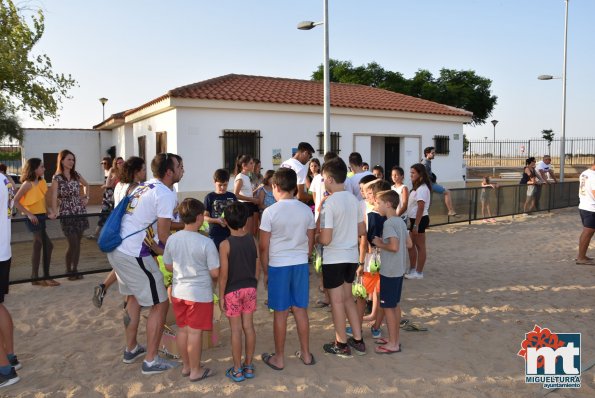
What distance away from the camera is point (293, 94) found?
16.5 meters

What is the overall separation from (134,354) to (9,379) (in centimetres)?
95

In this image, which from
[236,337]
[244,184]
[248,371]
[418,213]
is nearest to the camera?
[236,337]

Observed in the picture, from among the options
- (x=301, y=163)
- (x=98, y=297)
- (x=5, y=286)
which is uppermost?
(x=301, y=163)

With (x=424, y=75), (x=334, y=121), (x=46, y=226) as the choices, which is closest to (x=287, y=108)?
(x=334, y=121)

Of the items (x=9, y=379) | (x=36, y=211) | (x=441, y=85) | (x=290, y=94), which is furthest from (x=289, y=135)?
(x=441, y=85)

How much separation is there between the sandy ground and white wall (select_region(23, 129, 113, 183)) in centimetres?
1731

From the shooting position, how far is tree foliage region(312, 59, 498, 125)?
1560 inches

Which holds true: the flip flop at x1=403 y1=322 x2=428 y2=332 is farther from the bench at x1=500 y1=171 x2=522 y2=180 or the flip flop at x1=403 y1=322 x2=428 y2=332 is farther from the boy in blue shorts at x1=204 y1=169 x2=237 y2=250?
the bench at x1=500 y1=171 x2=522 y2=180

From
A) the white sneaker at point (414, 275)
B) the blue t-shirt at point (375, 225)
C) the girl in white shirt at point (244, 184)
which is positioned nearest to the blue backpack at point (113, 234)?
the blue t-shirt at point (375, 225)

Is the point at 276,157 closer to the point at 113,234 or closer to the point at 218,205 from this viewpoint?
the point at 218,205

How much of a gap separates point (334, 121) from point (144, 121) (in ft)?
22.0

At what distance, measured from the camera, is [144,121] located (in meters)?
16.7

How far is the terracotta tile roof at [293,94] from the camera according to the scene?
46.9 ft

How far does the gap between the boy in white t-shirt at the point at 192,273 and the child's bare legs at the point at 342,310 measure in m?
1.13
